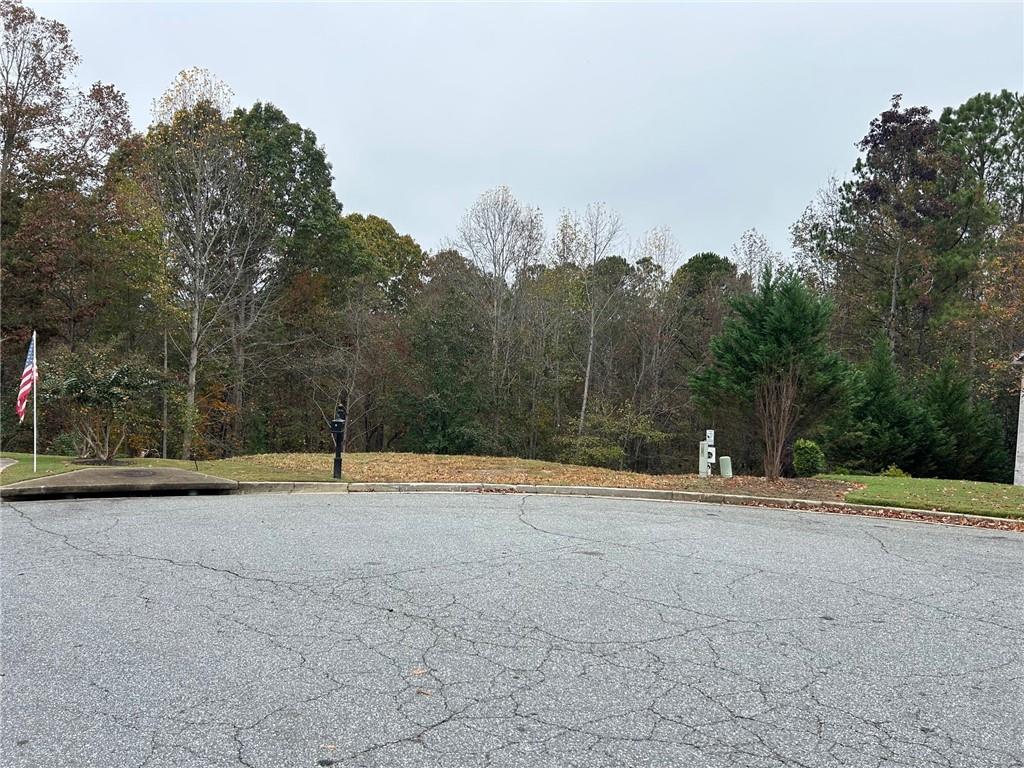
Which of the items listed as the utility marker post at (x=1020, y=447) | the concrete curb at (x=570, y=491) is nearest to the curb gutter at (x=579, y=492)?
the concrete curb at (x=570, y=491)

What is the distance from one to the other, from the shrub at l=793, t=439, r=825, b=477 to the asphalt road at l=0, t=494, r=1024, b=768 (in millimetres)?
12731

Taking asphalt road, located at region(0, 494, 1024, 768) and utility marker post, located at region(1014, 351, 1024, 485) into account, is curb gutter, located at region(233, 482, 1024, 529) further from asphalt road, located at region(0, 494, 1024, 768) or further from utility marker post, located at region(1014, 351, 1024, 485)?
utility marker post, located at region(1014, 351, 1024, 485)

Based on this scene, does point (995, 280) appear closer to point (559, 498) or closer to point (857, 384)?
point (857, 384)

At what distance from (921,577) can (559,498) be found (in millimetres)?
6173

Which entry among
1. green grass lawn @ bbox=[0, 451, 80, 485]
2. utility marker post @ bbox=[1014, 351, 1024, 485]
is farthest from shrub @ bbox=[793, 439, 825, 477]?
green grass lawn @ bbox=[0, 451, 80, 485]

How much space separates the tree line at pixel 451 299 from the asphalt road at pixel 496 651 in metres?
14.7

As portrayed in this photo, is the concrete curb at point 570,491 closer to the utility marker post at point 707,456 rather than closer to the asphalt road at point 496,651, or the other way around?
the utility marker post at point 707,456

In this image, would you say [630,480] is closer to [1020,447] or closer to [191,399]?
[1020,447]

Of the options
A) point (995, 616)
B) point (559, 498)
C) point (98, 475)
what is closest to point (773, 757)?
point (995, 616)

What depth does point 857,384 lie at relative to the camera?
15805 mm

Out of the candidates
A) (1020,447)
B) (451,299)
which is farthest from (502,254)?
(1020,447)

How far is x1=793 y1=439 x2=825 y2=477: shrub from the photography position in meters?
19.9

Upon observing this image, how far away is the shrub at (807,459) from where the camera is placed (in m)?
19.9

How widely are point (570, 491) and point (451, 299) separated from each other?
2001 centimetres
